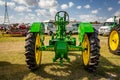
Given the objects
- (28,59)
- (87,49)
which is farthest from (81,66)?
(28,59)

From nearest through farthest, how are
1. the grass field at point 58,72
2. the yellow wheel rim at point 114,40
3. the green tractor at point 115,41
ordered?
the grass field at point 58,72
the green tractor at point 115,41
the yellow wheel rim at point 114,40

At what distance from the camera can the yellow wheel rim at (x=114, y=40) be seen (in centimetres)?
1166


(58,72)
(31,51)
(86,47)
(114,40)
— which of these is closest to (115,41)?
(114,40)

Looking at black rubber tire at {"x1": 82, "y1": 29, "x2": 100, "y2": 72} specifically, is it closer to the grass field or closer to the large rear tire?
the grass field

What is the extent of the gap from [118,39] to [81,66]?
362cm

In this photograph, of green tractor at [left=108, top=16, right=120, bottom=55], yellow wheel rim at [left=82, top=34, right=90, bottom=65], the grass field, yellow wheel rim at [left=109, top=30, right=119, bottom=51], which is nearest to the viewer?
the grass field

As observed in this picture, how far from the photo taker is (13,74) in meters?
7.57

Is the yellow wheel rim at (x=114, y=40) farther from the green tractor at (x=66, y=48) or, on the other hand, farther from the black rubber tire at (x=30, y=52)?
the black rubber tire at (x=30, y=52)

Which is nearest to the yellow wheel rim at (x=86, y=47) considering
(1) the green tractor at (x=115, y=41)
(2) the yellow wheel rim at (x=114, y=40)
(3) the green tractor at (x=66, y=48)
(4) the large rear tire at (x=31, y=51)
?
(3) the green tractor at (x=66, y=48)

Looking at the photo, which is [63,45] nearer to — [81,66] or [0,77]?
[81,66]

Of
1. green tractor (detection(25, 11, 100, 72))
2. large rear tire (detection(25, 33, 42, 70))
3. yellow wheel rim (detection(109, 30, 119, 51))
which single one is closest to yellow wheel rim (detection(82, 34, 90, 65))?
green tractor (detection(25, 11, 100, 72))

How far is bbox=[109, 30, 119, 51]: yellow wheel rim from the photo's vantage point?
11.7 m

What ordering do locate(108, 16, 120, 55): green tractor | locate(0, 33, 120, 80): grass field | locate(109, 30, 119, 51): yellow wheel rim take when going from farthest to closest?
1. locate(109, 30, 119, 51): yellow wheel rim
2. locate(108, 16, 120, 55): green tractor
3. locate(0, 33, 120, 80): grass field

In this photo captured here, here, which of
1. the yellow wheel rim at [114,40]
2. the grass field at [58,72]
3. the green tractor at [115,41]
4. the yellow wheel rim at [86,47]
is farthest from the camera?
the yellow wheel rim at [114,40]
